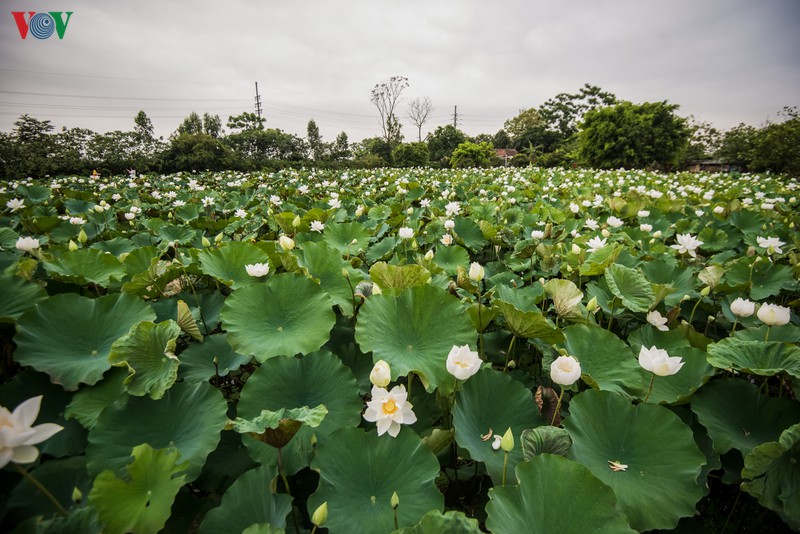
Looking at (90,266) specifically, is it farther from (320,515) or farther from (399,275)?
(320,515)

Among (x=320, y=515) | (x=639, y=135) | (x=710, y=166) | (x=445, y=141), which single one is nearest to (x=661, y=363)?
(x=320, y=515)

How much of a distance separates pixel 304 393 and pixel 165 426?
1.08ft

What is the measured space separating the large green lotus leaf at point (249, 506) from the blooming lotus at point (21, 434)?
31 centimetres

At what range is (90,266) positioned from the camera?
1429mm

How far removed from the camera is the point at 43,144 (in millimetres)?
11609

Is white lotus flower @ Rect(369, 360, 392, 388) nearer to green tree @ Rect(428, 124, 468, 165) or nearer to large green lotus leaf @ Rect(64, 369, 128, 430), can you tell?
large green lotus leaf @ Rect(64, 369, 128, 430)

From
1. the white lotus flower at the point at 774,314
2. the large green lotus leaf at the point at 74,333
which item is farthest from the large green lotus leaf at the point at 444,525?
the white lotus flower at the point at 774,314

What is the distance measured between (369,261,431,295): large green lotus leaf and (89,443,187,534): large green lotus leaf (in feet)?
2.49

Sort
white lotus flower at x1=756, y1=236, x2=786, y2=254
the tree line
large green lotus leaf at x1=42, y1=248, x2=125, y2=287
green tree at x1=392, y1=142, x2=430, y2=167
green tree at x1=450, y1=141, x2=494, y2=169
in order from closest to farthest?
large green lotus leaf at x1=42, y1=248, x2=125, y2=287 → white lotus flower at x1=756, y1=236, x2=786, y2=254 → the tree line → green tree at x1=450, y1=141, x2=494, y2=169 → green tree at x1=392, y1=142, x2=430, y2=167

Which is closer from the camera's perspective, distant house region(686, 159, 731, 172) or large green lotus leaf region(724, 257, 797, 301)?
large green lotus leaf region(724, 257, 797, 301)

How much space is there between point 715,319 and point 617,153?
18.9m

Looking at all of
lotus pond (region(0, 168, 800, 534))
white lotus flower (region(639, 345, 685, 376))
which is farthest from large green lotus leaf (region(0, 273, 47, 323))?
white lotus flower (region(639, 345, 685, 376))

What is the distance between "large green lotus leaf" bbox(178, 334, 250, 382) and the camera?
3.39 feet

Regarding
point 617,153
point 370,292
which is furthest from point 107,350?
point 617,153
